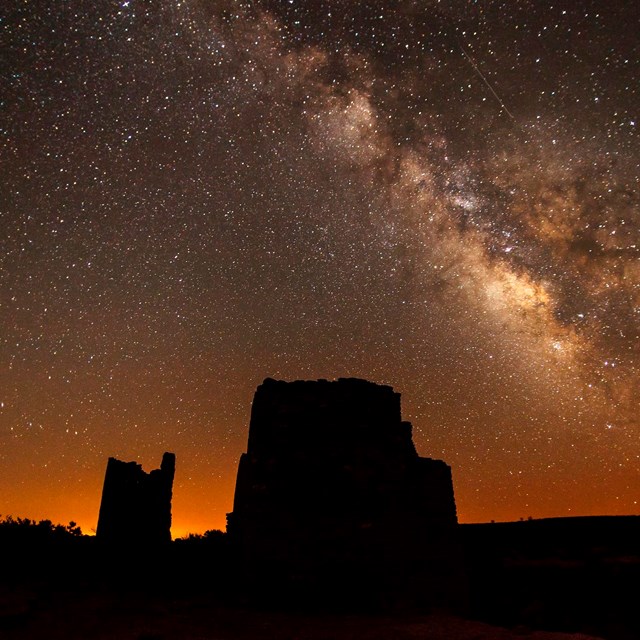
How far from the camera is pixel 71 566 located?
1038 centimetres

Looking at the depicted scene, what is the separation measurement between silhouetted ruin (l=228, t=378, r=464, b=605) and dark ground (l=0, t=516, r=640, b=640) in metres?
0.38

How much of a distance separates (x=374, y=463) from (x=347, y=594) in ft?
6.99

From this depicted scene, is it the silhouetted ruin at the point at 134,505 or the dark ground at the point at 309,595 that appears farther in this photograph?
the silhouetted ruin at the point at 134,505

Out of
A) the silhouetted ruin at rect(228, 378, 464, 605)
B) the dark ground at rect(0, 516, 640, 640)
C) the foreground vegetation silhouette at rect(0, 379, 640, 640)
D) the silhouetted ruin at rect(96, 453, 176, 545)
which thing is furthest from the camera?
the silhouetted ruin at rect(96, 453, 176, 545)

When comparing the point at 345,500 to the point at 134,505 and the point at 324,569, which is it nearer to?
the point at 324,569

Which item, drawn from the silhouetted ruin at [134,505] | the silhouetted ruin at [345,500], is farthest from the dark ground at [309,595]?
the silhouetted ruin at [134,505]

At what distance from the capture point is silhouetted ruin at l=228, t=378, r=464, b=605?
326 inches

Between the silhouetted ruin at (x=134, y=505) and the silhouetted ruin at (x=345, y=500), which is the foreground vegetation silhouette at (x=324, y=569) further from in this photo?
the silhouetted ruin at (x=134, y=505)

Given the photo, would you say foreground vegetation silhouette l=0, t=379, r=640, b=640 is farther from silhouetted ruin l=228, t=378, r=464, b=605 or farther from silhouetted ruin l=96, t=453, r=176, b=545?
silhouetted ruin l=96, t=453, r=176, b=545

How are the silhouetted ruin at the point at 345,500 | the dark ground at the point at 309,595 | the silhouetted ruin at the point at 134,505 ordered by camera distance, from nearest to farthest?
the dark ground at the point at 309,595 → the silhouetted ruin at the point at 345,500 → the silhouetted ruin at the point at 134,505

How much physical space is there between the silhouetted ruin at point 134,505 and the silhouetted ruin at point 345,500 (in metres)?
5.56

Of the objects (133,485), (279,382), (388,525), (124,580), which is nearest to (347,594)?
(388,525)

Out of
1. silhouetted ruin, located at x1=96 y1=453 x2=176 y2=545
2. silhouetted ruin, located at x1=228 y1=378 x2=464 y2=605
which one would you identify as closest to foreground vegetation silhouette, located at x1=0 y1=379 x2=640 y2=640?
silhouetted ruin, located at x1=228 y1=378 x2=464 y2=605

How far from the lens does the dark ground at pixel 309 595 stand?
676cm
